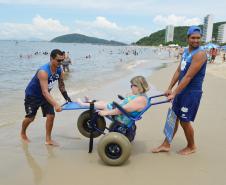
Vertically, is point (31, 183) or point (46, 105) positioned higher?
point (46, 105)

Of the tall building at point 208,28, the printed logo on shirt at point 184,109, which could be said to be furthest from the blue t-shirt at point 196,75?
the tall building at point 208,28

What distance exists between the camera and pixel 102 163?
4816 mm

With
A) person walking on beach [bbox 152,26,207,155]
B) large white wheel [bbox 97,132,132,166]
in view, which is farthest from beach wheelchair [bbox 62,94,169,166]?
person walking on beach [bbox 152,26,207,155]

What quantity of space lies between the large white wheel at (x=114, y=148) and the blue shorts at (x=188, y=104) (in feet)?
3.18

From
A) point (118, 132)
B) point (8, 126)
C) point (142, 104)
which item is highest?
point (142, 104)

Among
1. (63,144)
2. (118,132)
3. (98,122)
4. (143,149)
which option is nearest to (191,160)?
(143,149)

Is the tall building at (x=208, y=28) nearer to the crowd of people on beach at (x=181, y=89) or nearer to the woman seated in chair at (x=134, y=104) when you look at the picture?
the crowd of people on beach at (x=181, y=89)

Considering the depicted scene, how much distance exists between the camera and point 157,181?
4258 mm

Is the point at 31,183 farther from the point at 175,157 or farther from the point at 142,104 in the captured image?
the point at 175,157

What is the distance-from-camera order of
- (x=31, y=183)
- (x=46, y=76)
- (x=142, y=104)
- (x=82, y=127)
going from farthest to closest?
(x=82, y=127)
(x=46, y=76)
(x=142, y=104)
(x=31, y=183)

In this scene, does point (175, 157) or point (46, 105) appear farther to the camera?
point (46, 105)

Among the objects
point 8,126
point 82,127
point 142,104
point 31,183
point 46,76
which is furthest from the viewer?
point 8,126

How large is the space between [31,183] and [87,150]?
1446mm

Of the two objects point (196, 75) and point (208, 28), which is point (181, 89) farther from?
point (208, 28)
